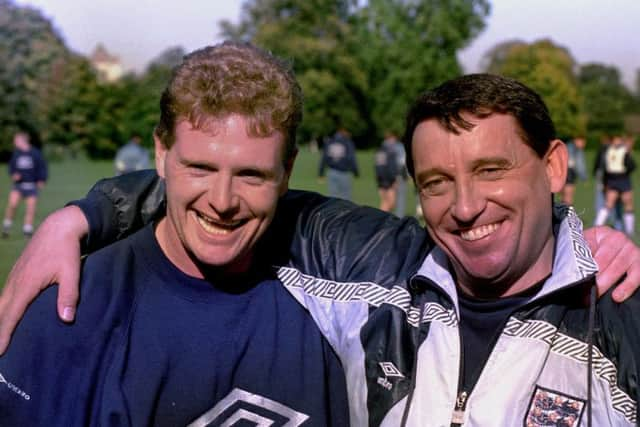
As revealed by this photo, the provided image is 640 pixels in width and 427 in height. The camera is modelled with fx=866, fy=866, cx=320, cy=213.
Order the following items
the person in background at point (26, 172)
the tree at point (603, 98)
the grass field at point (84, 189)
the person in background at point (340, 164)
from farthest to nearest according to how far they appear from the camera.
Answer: the tree at point (603, 98) → the person in background at point (340, 164) → the person in background at point (26, 172) → the grass field at point (84, 189)

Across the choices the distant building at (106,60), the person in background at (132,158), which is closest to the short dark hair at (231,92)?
the person in background at (132,158)

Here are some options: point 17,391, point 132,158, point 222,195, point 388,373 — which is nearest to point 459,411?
point 388,373

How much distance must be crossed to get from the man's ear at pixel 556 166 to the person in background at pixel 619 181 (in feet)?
51.2

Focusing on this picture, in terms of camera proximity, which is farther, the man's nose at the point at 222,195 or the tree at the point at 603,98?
the tree at the point at 603,98

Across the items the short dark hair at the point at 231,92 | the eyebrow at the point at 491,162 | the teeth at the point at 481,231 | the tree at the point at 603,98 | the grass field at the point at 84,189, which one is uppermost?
the tree at the point at 603,98

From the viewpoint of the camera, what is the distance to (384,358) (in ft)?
9.24

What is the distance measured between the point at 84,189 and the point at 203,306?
29.6 m

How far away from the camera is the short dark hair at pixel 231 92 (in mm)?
2719

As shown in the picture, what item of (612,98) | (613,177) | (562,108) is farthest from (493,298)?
(612,98)

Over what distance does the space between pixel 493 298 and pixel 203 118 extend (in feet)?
3.61

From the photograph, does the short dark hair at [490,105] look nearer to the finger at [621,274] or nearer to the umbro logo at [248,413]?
the finger at [621,274]

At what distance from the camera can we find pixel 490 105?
8.98ft

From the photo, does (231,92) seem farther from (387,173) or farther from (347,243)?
(387,173)

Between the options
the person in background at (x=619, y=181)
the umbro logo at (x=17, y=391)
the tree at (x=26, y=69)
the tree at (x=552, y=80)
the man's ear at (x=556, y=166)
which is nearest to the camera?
the umbro logo at (x=17, y=391)
